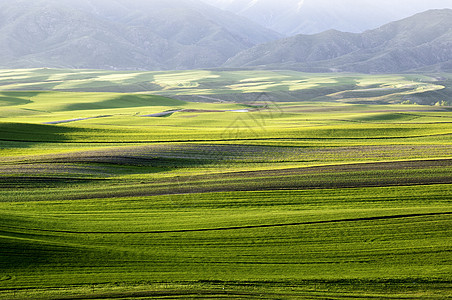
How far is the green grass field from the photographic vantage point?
52.1 ft

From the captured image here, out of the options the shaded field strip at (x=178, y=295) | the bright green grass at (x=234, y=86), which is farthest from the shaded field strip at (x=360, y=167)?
the bright green grass at (x=234, y=86)

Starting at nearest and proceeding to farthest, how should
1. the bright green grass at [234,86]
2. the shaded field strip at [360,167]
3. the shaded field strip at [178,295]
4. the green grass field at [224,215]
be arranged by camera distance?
the shaded field strip at [178,295], the green grass field at [224,215], the shaded field strip at [360,167], the bright green grass at [234,86]

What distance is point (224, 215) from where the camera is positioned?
2198cm

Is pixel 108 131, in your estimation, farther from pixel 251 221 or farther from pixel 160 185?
pixel 251 221

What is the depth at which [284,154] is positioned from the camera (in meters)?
36.2

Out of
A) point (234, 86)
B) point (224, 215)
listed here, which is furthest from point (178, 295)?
point (234, 86)

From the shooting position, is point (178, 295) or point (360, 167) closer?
point (178, 295)

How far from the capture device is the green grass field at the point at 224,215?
15.9 m

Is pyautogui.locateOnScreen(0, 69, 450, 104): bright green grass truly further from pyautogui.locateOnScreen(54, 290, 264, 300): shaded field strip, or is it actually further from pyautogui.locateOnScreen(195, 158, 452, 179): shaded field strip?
pyautogui.locateOnScreen(54, 290, 264, 300): shaded field strip

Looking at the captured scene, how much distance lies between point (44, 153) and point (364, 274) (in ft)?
89.6

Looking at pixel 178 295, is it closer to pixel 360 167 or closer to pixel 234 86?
pixel 360 167

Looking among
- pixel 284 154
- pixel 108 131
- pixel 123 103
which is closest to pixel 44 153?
pixel 108 131

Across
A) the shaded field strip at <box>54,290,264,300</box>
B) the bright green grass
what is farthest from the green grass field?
the bright green grass

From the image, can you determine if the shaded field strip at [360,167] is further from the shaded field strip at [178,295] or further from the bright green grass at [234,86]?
the bright green grass at [234,86]
